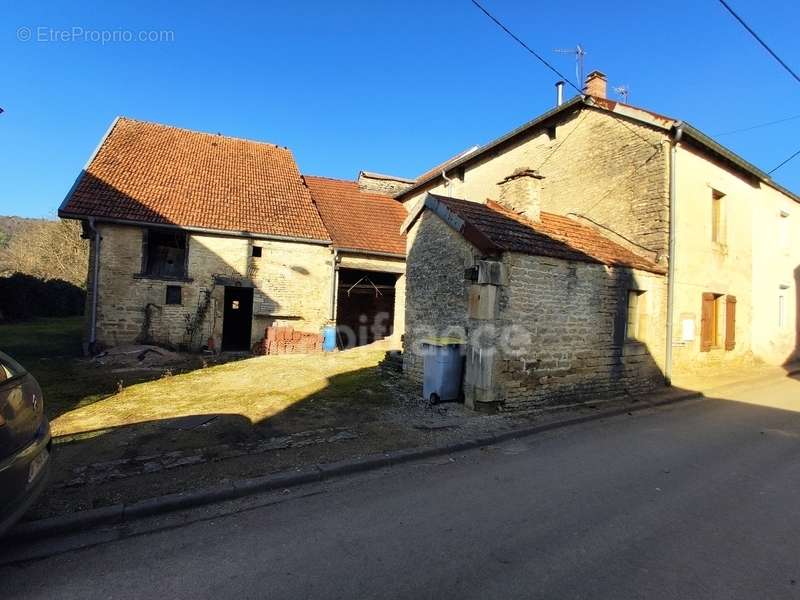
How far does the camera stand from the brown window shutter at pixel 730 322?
12.8 meters

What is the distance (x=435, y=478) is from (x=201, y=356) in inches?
419

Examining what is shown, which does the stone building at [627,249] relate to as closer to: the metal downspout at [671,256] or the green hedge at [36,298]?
the metal downspout at [671,256]

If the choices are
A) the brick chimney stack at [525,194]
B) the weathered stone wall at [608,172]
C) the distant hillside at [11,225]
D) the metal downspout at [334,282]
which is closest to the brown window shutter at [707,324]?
the weathered stone wall at [608,172]

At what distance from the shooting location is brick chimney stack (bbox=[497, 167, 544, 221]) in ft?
29.2

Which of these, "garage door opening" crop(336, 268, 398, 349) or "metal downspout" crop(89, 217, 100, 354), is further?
"garage door opening" crop(336, 268, 398, 349)

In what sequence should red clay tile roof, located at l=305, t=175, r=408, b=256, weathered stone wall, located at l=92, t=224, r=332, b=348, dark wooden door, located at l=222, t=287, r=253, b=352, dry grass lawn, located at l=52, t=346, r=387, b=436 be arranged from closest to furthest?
dry grass lawn, located at l=52, t=346, r=387, b=436 < weathered stone wall, located at l=92, t=224, r=332, b=348 < dark wooden door, located at l=222, t=287, r=253, b=352 < red clay tile roof, located at l=305, t=175, r=408, b=256

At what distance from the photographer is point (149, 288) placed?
1347 cm

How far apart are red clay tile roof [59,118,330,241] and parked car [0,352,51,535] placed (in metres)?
11.6

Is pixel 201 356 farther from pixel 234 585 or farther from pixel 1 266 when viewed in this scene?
pixel 1 266

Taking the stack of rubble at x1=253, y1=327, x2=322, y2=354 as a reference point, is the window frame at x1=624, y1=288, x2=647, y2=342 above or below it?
above

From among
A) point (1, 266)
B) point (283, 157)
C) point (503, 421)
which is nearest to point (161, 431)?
point (503, 421)

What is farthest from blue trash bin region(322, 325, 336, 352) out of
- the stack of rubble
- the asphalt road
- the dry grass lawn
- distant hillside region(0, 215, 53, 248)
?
distant hillside region(0, 215, 53, 248)

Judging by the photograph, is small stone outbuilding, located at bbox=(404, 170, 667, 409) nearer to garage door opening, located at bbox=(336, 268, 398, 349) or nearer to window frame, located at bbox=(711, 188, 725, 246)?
window frame, located at bbox=(711, 188, 725, 246)

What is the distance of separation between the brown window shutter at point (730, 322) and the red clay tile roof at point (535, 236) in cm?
465
